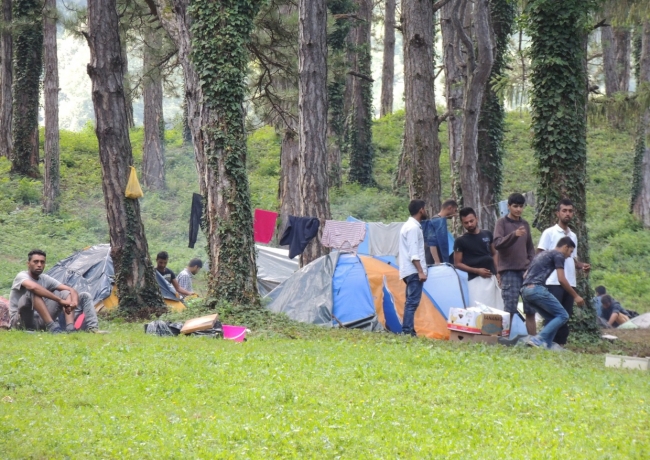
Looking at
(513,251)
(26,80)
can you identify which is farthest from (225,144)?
(26,80)

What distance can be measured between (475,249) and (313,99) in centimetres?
628

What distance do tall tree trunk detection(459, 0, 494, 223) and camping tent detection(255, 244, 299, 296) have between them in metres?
4.18

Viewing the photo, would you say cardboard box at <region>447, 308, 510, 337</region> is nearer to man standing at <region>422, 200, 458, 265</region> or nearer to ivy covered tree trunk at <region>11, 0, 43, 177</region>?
man standing at <region>422, 200, 458, 265</region>

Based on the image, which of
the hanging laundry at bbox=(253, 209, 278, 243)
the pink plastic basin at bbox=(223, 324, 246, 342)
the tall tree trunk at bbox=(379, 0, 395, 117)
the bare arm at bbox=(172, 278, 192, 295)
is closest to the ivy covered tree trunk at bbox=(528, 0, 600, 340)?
the pink plastic basin at bbox=(223, 324, 246, 342)

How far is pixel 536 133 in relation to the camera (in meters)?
13.9

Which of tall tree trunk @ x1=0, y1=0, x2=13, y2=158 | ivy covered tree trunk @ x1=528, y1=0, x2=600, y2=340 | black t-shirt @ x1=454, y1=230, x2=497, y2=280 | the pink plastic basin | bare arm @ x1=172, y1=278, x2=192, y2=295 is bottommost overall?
bare arm @ x1=172, y1=278, x2=192, y2=295

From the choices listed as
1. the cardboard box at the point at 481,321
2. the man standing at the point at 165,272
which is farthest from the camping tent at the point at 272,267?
the cardboard box at the point at 481,321

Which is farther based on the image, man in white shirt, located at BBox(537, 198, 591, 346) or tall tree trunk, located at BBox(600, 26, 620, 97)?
tall tree trunk, located at BBox(600, 26, 620, 97)

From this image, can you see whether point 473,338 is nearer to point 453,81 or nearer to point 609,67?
point 453,81

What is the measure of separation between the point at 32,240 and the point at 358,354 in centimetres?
1785

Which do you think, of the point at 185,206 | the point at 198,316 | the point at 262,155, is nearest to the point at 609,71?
the point at 262,155

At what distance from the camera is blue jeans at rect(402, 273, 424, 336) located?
40.9 ft

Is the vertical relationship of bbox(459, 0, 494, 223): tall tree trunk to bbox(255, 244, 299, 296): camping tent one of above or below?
above

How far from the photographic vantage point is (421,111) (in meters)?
16.8
